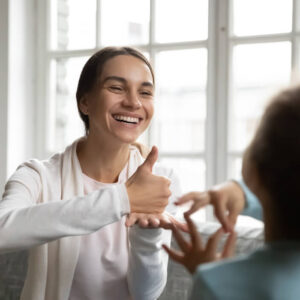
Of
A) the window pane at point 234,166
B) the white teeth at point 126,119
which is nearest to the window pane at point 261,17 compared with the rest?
the window pane at point 234,166

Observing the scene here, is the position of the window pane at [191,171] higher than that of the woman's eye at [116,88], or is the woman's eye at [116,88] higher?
the woman's eye at [116,88]

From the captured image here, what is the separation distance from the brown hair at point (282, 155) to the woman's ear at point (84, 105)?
3.36 feet

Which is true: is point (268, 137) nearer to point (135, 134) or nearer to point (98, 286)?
point (135, 134)

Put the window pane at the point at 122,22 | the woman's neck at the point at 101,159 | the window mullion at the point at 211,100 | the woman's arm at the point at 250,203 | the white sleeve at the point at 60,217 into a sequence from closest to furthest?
the woman's arm at the point at 250,203 → the white sleeve at the point at 60,217 → the woman's neck at the point at 101,159 → the window mullion at the point at 211,100 → the window pane at the point at 122,22

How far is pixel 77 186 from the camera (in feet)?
5.72

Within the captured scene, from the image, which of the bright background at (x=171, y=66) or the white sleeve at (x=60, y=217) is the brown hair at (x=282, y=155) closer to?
the white sleeve at (x=60, y=217)

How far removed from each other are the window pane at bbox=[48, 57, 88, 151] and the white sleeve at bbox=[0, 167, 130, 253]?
1.56 metres

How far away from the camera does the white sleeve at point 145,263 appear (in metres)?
1.58

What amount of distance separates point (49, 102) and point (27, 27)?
433mm

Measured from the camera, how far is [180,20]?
2660mm

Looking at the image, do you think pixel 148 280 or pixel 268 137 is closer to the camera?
pixel 268 137

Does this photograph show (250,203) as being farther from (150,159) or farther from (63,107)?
(63,107)

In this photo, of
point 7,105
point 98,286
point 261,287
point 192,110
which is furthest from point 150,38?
point 261,287

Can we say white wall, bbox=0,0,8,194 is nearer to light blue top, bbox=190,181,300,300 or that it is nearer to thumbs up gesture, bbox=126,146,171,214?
thumbs up gesture, bbox=126,146,171,214
